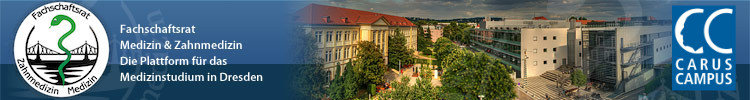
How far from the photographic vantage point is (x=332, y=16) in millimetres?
4973

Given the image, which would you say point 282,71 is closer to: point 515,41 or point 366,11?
point 366,11

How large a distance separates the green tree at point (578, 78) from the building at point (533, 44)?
0.13 m

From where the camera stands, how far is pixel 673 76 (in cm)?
497

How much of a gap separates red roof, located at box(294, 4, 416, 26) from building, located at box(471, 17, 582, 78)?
67.0 inches

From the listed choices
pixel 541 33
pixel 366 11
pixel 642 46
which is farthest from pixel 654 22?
pixel 366 11

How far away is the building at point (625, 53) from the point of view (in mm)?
5285

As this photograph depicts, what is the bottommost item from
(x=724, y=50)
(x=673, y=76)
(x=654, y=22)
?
(x=673, y=76)

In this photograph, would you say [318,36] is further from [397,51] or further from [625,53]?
[625,53]

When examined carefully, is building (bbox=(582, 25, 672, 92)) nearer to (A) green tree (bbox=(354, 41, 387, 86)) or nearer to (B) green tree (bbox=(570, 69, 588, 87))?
(B) green tree (bbox=(570, 69, 588, 87))

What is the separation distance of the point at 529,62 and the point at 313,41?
2962 mm

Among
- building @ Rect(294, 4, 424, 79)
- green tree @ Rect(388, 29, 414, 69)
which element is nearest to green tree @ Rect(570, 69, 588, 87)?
green tree @ Rect(388, 29, 414, 69)

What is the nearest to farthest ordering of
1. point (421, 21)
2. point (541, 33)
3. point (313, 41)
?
1. point (313, 41)
2. point (541, 33)
3. point (421, 21)

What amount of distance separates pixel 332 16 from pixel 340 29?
26 centimetres

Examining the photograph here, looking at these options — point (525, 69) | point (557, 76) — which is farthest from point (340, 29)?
point (557, 76)
